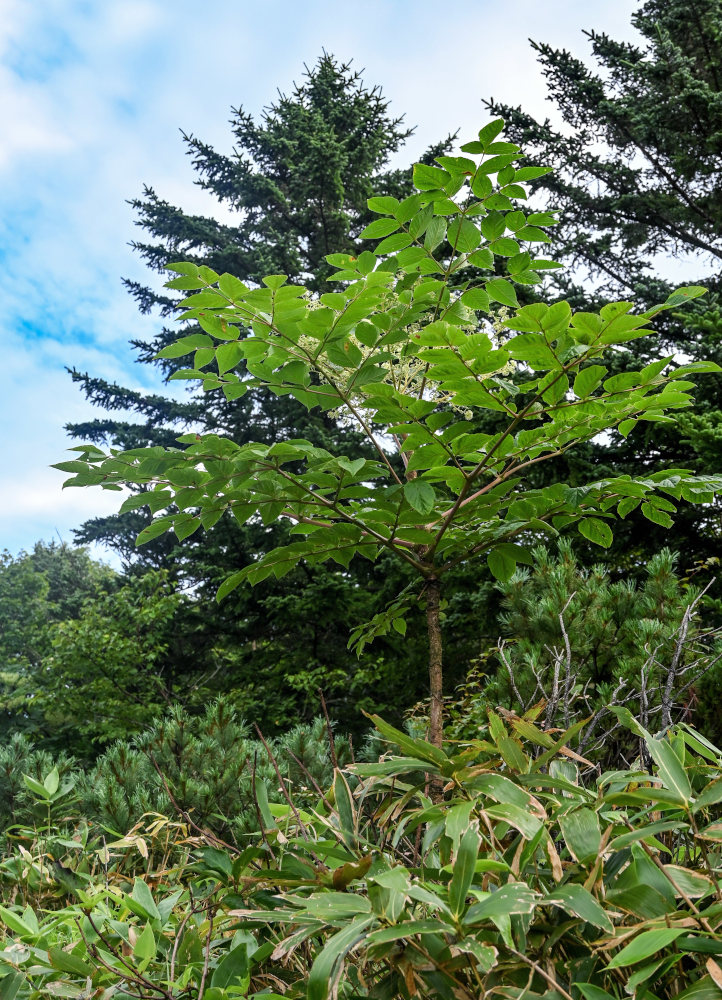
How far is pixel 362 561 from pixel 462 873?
9.32 m

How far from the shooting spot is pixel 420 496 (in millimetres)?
1305

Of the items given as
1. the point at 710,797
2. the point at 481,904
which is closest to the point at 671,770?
the point at 710,797

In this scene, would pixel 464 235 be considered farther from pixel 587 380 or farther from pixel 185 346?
pixel 185 346

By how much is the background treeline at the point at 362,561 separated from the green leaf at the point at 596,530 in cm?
186

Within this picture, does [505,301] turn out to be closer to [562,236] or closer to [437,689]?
[437,689]

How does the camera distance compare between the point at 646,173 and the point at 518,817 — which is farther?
the point at 646,173

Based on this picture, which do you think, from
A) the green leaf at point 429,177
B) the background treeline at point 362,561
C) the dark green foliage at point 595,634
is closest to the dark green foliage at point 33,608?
the background treeline at point 362,561

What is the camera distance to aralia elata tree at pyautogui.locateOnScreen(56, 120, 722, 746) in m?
1.31

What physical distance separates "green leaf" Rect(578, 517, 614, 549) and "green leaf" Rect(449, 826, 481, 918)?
1.09 metres

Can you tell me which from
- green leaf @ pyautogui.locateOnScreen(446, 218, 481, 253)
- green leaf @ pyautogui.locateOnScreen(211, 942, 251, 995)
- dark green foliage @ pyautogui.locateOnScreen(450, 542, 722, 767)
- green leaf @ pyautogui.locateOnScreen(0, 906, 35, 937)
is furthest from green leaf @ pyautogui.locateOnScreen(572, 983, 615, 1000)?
dark green foliage @ pyautogui.locateOnScreen(450, 542, 722, 767)

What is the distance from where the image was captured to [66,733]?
453 inches

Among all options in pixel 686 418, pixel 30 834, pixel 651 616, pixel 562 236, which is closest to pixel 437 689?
pixel 30 834

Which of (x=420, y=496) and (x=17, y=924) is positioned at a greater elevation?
(x=420, y=496)

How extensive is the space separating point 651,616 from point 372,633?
9.22 ft
